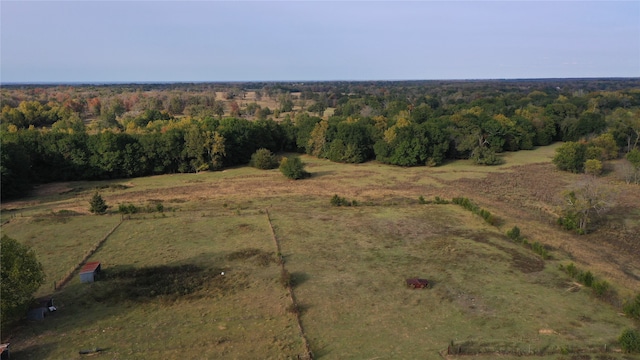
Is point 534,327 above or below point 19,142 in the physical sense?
below

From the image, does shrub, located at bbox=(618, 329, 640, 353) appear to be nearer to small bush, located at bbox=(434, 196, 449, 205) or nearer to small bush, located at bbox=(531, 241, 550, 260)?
small bush, located at bbox=(531, 241, 550, 260)

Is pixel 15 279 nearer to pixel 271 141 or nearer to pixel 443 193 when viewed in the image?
pixel 443 193

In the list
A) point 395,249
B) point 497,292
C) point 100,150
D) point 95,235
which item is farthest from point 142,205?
point 497,292

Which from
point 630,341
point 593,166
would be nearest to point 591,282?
point 630,341

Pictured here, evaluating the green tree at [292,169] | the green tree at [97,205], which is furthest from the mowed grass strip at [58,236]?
the green tree at [292,169]

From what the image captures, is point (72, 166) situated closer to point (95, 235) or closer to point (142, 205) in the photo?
point (142, 205)

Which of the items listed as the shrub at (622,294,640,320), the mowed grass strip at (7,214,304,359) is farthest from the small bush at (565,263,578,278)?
the mowed grass strip at (7,214,304,359)
